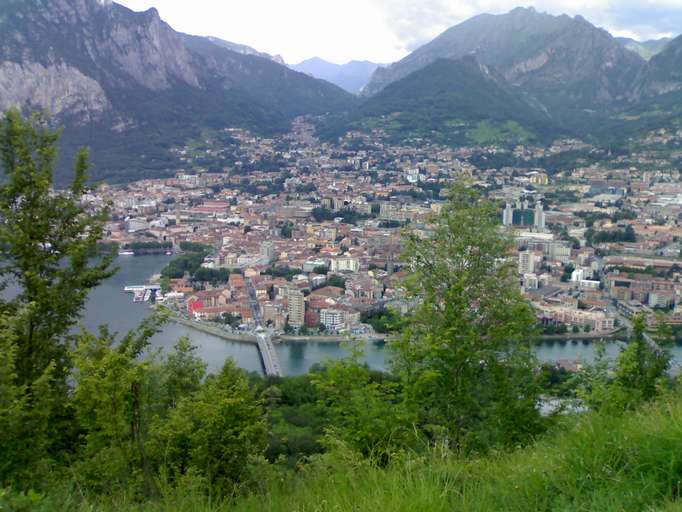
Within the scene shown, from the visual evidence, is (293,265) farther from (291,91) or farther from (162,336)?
(291,91)

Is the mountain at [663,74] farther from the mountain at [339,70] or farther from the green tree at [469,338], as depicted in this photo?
the mountain at [339,70]

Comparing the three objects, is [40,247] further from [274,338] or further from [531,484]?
[274,338]

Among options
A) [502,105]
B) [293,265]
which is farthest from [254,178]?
[502,105]

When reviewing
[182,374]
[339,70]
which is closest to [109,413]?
[182,374]

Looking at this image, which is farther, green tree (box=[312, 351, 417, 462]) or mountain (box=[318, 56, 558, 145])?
mountain (box=[318, 56, 558, 145])

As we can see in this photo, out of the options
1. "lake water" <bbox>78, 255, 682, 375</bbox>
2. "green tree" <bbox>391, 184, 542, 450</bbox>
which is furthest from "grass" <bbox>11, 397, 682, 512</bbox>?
"lake water" <bbox>78, 255, 682, 375</bbox>

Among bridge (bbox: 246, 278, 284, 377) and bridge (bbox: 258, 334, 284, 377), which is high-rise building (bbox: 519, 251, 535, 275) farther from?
bridge (bbox: 258, 334, 284, 377)

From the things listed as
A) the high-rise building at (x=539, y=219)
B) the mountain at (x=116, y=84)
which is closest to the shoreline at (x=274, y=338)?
the high-rise building at (x=539, y=219)
